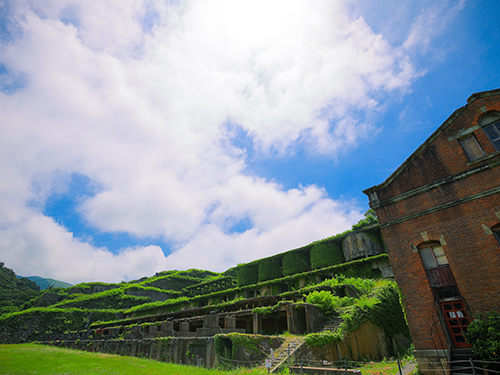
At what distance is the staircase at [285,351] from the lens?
41.9 feet

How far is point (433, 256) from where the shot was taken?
12703mm

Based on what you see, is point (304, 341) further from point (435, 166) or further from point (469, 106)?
point (469, 106)

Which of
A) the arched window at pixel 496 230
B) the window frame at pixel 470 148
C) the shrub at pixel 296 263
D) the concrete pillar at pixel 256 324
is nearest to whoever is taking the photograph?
the arched window at pixel 496 230

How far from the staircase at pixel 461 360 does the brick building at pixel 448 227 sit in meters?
0.18

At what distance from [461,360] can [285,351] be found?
8.12m

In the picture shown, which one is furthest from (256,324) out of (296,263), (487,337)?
(296,263)

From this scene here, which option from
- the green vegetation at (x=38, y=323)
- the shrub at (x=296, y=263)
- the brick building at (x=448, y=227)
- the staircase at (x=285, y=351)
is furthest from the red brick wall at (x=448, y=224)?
the green vegetation at (x=38, y=323)

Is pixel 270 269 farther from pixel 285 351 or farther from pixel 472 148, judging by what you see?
pixel 472 148

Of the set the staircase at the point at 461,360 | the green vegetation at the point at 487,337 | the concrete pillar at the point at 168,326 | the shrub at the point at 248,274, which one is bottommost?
the staircase at the point at 461,360

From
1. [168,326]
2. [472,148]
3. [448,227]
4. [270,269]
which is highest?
[270,269]

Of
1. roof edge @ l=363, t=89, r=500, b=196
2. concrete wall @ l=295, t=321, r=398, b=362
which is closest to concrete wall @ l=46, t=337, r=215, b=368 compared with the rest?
concrete wall @ l=295, t=321, r=398, b=362

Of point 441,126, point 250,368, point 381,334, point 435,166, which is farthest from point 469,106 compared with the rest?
point 250,368

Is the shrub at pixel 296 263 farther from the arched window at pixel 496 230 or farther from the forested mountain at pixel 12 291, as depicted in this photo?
the forested mountain at pixel 12 291

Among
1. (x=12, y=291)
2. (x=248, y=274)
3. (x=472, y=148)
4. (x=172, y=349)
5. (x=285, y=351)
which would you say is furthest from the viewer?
(x=12, y=291)
